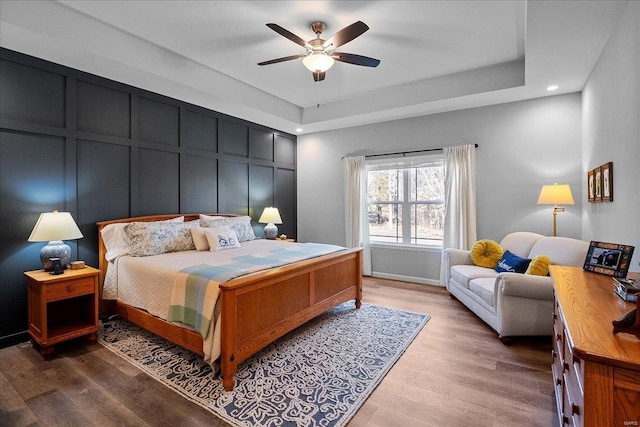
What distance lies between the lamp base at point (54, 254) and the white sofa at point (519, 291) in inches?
158

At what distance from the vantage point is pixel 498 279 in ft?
9.34

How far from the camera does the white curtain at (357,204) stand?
5.37 metres

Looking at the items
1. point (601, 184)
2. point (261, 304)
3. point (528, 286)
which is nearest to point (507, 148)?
point (601, 184)

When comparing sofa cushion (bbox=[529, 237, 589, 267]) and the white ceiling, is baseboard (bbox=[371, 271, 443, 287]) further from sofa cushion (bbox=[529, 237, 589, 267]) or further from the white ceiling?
the white ceiling

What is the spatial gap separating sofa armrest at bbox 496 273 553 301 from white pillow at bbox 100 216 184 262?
3752 mm

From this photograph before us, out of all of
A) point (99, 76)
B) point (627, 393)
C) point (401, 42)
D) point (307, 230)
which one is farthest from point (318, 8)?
point (307, 230)

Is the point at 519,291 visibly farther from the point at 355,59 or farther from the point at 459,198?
the point at 355,59

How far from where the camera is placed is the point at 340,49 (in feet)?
11.4

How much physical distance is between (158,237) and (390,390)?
2.76 m

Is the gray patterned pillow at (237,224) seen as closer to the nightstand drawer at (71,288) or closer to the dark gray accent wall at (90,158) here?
the dark gray accent wall at (90,158)

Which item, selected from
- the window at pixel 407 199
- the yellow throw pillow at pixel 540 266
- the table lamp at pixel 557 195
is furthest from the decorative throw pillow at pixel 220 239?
the table lamp at pixel 557 195

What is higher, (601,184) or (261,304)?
(601,184)

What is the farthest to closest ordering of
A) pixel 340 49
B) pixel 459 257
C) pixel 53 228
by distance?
pixel 459 257 → pixel 340 49 → pixel 53 228

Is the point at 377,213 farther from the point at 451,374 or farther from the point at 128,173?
the point at 128,173
